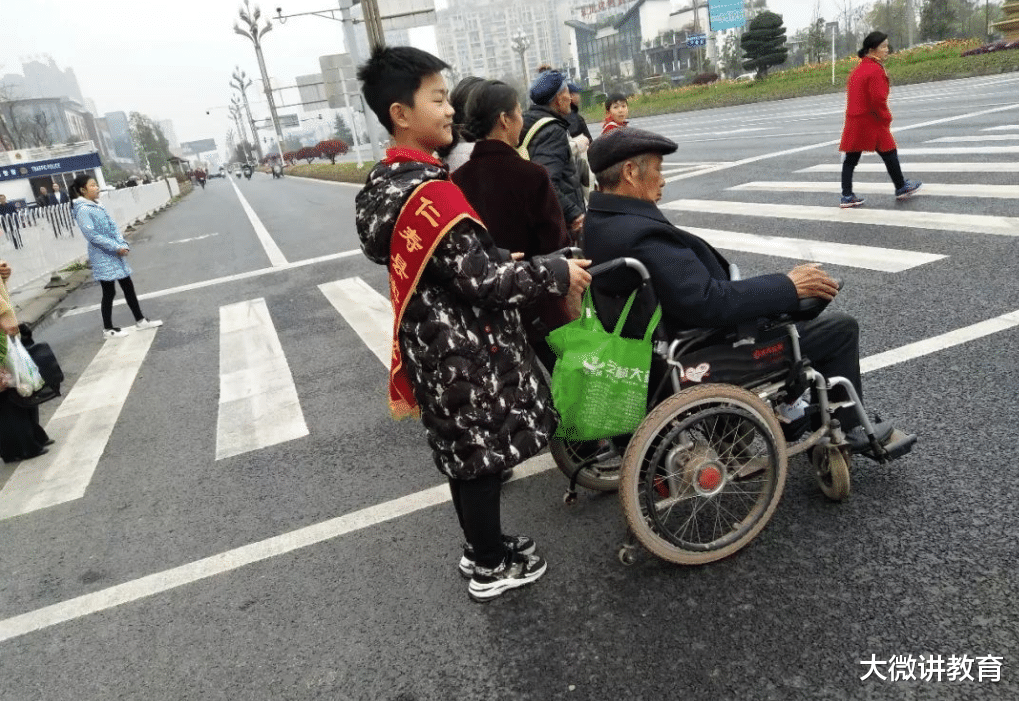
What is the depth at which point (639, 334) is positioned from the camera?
2613 mm

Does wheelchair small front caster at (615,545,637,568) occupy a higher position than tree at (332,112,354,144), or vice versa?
tree at (332,112,354,144)

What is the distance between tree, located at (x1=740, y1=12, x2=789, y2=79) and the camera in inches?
1665

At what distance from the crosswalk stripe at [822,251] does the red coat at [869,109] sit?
4.93 feet

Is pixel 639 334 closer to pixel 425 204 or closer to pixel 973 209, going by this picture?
pixel 425 204

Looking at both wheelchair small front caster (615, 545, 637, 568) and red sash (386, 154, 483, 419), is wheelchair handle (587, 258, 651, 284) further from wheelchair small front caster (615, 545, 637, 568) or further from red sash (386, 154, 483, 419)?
wheelchair small front caster (615, 545, 637, 568)

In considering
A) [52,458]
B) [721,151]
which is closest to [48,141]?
[721,151]

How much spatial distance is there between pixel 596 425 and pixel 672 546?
0.51 metres

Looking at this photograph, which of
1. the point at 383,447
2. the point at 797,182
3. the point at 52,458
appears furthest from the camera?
the point at 797,182

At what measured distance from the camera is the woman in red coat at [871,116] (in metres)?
7.40

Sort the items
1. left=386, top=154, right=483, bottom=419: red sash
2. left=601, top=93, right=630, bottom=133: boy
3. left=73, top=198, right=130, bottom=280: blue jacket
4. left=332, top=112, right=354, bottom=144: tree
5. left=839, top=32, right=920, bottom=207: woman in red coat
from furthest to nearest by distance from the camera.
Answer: left=332, top=112, right=354, bottom=144: tree < left=839, top=32, right=920, bottom=207: woman in red coat < left=73, top=198, right=130, bottom=280: blue jacket < left=601, top=93, right=630, bottom=133: boy < left=386, top=154, right=483, bottom=419: red sash

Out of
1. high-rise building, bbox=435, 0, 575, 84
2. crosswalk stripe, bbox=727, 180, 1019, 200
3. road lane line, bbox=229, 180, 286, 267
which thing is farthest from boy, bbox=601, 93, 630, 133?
high-rise building, bbox=435, 0, 575, 84

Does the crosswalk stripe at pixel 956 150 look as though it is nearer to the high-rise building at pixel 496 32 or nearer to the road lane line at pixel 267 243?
the road lane line at pixel 267 243

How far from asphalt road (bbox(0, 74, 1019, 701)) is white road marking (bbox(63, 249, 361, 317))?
520cm

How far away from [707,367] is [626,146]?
831mm
